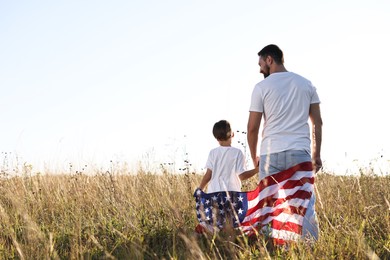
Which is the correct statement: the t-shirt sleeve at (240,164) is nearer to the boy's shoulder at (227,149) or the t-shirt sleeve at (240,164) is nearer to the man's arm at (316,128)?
the boy's shoulder at (227,149)

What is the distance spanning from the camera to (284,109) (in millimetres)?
4484

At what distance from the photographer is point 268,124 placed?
4.57 meters

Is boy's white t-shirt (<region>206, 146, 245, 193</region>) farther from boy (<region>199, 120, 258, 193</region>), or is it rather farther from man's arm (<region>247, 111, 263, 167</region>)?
man's arm (<region>247, 111, 263, 167</region>)

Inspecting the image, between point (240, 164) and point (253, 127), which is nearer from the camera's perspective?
point (253, 127)

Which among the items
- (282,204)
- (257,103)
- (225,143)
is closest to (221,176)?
(225,143)

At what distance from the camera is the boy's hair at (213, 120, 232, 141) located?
5.34 metres

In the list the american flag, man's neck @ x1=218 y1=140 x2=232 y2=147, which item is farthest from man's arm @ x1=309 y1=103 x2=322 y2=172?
man's neck @ x1=218 y1=140 x2=232 y2=147

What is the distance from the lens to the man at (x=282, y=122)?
445 cm

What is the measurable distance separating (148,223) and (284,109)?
7.96ft

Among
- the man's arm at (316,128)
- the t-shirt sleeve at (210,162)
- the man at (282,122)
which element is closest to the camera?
the man at (282,122)

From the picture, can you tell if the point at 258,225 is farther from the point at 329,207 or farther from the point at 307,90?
the point at 329,207

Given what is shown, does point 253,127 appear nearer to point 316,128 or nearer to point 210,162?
point 316,128

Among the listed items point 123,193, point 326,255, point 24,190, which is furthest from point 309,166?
point 24,190

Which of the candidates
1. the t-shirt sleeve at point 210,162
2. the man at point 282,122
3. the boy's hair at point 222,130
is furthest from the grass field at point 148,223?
the boy's hair at point 222,130
